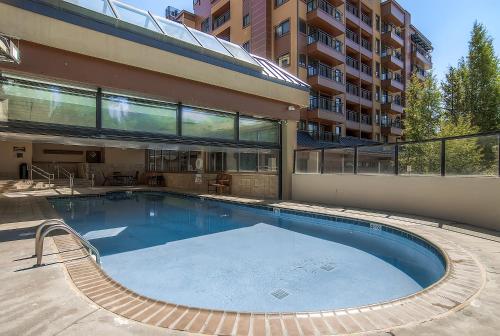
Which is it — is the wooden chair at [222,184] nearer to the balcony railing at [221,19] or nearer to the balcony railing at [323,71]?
the balcony railing at [323,71]

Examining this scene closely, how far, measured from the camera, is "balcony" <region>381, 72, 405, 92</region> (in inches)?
1368

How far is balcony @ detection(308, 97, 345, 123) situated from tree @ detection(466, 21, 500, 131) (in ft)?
31.4

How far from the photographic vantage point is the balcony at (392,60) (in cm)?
3479

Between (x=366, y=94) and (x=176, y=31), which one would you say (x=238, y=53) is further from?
(x=366, y=94)

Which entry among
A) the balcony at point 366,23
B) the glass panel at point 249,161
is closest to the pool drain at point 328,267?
the glass panel at point 249,161

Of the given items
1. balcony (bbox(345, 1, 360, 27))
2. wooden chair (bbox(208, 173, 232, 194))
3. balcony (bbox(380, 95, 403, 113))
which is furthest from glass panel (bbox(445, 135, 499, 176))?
balcony (bbox(380, 95, 403, 113))

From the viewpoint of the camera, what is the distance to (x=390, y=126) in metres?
35.2

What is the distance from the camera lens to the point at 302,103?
529 inches

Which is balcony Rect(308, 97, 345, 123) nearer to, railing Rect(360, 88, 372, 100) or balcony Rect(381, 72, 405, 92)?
railing Rect(360, 88, 372, 100)

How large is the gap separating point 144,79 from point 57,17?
243 centimetres

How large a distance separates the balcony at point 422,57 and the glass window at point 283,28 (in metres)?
26.8

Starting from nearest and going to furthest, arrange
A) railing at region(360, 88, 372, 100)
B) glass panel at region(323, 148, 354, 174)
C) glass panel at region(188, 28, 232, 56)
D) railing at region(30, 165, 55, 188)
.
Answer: glass panel at region(188, 28, 232, 56)
glass panel at region(323, 148, 354, 174)
railing at region(30, 165, 55, 188)
railing at region(360, 88, 372, 100)

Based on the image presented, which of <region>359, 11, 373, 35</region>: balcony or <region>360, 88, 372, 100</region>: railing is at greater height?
<region>359, 11, 373, 35</region>: balcony

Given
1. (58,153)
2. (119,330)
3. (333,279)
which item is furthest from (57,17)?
(58,153)
